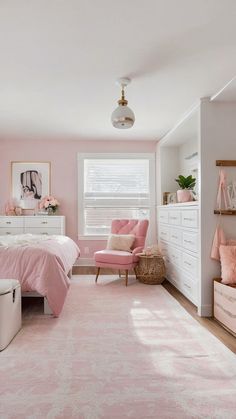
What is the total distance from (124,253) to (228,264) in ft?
5.77

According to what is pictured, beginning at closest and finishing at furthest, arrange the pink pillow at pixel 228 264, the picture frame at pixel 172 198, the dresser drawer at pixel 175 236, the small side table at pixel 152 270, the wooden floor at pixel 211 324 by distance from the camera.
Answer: the wooden floor at pixel 211 324 → the pink pillow at pixel 228 264 → the dresser drawer at pixel 175 236 → the small side table at pixel 152 270 → the picture frame at pixel 172 198

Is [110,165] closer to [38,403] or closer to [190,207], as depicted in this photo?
[190,207]

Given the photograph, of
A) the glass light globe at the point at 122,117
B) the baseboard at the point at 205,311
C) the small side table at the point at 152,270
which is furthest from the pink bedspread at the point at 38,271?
the small side table at the point at 152,270

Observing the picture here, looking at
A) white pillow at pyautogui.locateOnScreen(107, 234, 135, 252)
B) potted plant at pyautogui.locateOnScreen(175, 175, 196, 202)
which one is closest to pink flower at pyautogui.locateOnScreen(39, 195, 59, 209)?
white pillow at pyautogui.locateOnScreen(107, 234, 135, 252)

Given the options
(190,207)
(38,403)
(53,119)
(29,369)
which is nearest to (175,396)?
(38,403)

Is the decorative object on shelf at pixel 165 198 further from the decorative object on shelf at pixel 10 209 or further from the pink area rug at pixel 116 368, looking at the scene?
the decorative object on shelf at pixel 10 209

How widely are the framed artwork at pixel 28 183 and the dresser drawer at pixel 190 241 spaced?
9.61 feet

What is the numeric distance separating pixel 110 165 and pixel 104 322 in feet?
11.4

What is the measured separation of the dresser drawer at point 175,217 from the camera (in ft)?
13.3

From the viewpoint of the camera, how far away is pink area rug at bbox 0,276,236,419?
1601 mm

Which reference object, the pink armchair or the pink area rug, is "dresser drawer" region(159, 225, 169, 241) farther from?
the pink area rug

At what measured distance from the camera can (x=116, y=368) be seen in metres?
2.01

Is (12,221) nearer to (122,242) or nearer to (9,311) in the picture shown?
(122,242)

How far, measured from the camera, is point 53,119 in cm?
434
